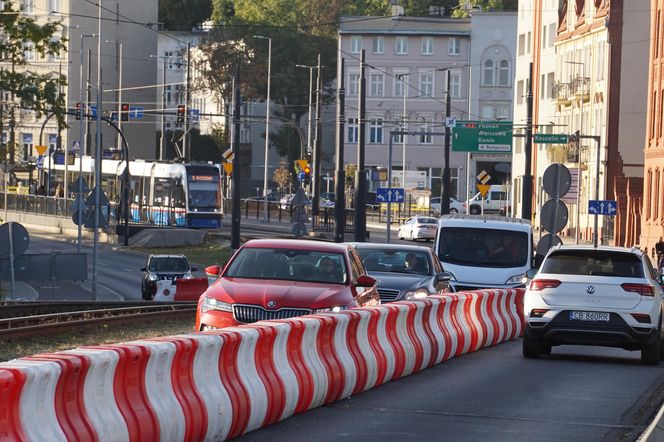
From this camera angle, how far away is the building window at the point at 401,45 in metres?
122

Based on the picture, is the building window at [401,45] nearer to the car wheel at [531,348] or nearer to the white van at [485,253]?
the white van at [485,253]

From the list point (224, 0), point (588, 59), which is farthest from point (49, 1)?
point (588, 59)

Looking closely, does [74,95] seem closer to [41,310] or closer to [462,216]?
[41,310]

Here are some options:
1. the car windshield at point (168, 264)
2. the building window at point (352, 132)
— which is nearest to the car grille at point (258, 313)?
the car windshield at point (168, 264)

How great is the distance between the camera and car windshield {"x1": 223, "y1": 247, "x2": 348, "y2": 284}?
19.6m

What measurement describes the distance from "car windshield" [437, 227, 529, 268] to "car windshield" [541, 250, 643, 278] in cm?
973

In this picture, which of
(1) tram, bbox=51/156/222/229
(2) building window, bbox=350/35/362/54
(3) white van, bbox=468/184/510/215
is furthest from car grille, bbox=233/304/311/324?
(2) building window, bbox=350/35/362/54

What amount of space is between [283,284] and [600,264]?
4324 mm

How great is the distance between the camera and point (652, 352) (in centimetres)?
2045

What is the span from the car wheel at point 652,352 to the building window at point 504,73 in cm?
9962

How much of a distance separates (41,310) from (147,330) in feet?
22.7

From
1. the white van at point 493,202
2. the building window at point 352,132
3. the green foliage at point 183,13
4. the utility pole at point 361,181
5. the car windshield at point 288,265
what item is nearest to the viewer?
the car windshield at point 288,265

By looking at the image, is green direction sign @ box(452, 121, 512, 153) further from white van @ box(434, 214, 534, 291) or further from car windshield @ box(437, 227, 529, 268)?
car windshield @ box(437, 227, 529, 268)

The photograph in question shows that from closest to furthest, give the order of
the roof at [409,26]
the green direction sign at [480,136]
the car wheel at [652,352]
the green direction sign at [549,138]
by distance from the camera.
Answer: the car wheel at [652,352], the green direction sign at [549,138], the green direction sign at [480,136], the roof at [409,26]
